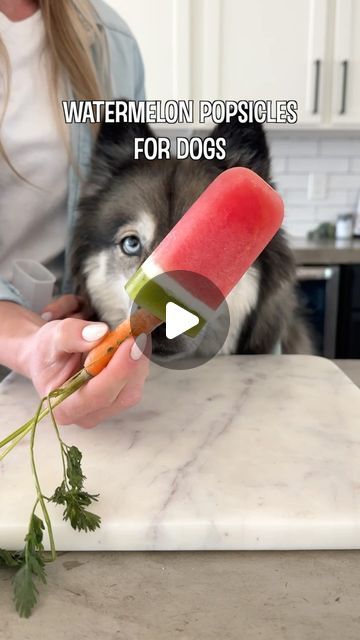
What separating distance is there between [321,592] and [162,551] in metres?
0.14

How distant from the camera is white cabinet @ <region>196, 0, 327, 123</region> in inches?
97.8

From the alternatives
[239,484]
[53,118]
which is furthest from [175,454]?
[53,118]

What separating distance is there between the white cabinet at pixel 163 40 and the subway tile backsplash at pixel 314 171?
1.98 ft

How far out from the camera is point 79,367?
68 cm

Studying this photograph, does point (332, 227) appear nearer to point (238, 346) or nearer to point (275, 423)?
point (238, 346)

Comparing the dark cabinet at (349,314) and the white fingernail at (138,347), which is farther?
the dark cabinet at (349,314)

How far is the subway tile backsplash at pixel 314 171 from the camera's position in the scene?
296 centimetres

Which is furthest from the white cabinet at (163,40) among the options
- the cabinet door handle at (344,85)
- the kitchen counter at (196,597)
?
the kitchen counter at (196,597)

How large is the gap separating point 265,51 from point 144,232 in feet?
5.41

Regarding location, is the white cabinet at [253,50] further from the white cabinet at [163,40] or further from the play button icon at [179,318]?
the play button icon at [179,318]

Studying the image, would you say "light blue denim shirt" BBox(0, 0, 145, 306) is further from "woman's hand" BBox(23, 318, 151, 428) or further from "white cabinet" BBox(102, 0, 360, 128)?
"white cabinet" BBox(102, 0, 360, 128)

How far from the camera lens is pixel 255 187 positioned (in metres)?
0.57

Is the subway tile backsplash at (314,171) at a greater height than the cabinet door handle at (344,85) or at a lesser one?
lesser

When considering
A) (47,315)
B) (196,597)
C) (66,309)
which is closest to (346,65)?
(66,309)
